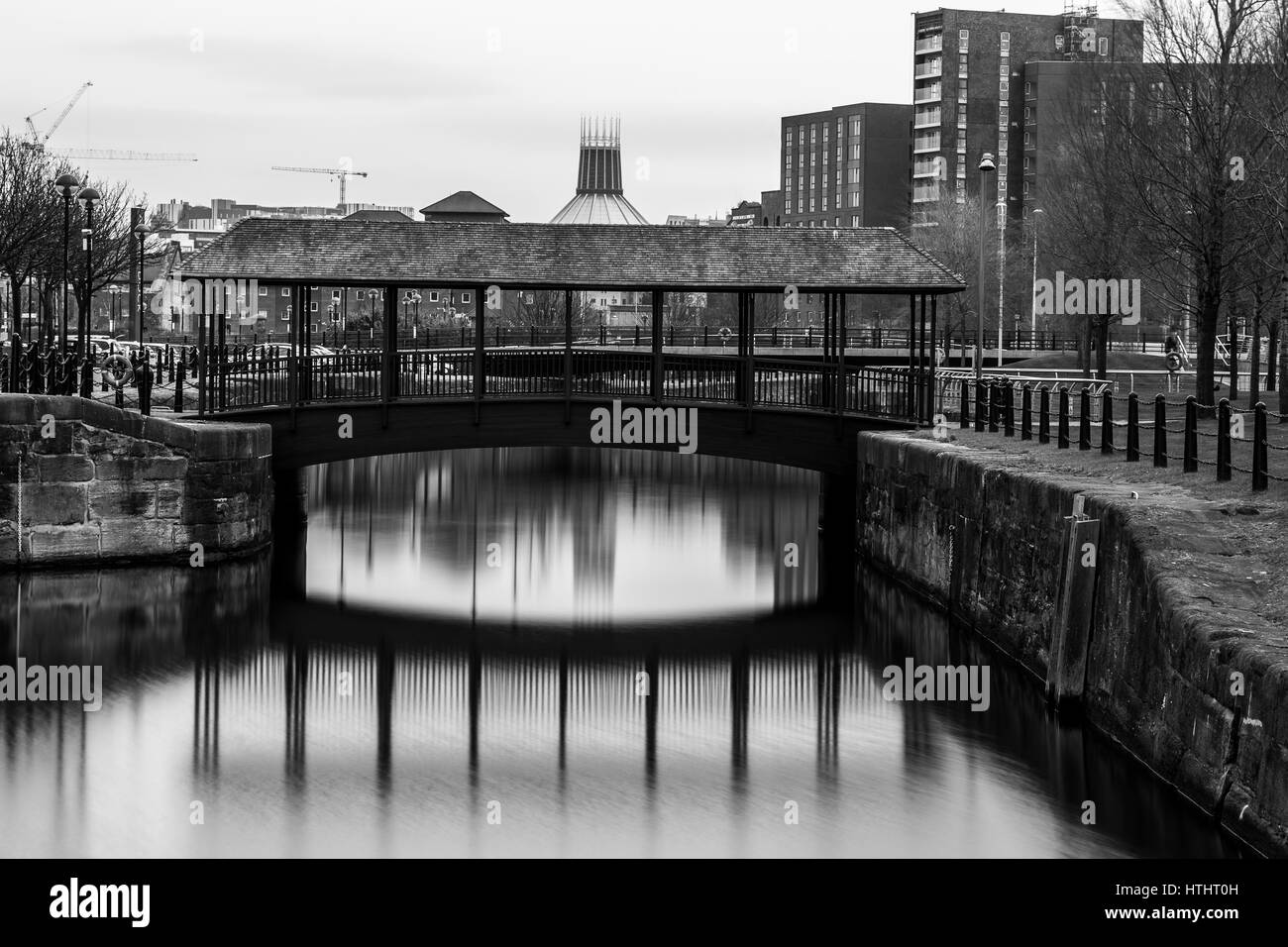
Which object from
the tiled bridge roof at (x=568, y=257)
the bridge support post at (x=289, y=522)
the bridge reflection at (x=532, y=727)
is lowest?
the bridge reflection at (x=532, y=727)

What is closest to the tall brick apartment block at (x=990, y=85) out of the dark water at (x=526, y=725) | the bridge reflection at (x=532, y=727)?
the dark water at (x=526, y=725)

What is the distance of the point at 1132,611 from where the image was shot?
1992 centimetres

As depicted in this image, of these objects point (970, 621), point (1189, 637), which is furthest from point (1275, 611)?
point (970, 621)

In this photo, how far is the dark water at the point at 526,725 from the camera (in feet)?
61.9

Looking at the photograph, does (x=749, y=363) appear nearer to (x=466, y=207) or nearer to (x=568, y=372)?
(x=568, y=372)

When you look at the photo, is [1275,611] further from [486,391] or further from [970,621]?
[486,391]

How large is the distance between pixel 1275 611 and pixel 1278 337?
124 feet

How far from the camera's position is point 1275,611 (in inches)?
676

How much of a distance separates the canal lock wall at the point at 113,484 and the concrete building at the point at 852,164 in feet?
368

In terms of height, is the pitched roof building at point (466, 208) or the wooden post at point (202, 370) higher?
the pitched roof building at point (466, 208)

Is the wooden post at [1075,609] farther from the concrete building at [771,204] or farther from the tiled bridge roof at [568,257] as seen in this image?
the concrete building at [771,204]

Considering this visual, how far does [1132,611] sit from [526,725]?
8.57 metres

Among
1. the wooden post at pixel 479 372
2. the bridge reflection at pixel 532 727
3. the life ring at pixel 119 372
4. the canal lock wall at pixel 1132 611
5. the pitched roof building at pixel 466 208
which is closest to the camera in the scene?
the canal lock wall at pixel 1132 611
